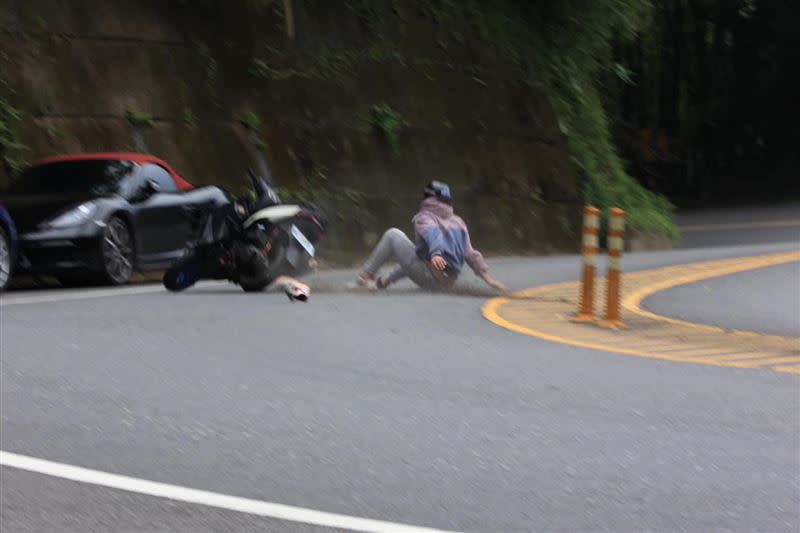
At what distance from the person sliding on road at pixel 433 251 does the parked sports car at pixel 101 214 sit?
9.44ft

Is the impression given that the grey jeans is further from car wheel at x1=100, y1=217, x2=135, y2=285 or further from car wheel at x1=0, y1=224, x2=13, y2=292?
car wheel at x1=0, y1=224, x2=13, y2=292

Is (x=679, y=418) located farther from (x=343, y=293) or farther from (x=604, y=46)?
(x=604, y=46)

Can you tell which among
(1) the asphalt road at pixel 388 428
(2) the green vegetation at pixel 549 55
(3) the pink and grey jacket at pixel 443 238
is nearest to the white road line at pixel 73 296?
(1) the asphalt road at pixel 388 428

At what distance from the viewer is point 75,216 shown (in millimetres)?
16391

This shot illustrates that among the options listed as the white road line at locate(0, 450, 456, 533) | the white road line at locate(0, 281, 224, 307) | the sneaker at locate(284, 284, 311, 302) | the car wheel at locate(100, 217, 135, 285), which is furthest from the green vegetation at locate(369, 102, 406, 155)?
the white road line at locate(0, 450, 456, 533)

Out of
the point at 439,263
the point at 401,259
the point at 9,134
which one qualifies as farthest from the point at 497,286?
the point at 9,134

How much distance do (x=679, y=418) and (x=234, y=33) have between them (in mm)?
17482

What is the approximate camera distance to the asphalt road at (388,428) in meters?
6.11

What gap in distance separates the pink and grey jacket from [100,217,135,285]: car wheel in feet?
11.3

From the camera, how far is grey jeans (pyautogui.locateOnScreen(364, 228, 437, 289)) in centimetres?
1529

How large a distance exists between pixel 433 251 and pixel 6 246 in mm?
4230

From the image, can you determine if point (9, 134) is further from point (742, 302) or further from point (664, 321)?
point (664, 321)

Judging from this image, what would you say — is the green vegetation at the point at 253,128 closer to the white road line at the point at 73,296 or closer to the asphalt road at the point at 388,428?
the white road line at the point at 73,296

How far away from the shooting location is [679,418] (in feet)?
26.4
